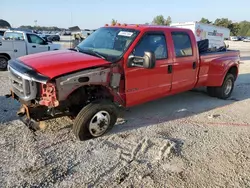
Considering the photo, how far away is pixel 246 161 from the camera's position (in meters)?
3.68

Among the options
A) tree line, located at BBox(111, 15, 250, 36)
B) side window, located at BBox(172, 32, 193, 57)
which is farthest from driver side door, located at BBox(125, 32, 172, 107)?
tree line, located at BBox(111, 15, 250, 36)

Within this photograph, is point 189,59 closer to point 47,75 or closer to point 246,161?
point 246,161

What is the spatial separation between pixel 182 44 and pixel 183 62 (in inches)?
15.9

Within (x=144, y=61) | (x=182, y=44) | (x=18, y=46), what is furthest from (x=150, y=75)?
(x=18, y=46)

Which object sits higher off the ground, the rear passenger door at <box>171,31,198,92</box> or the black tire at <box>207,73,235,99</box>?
the rear passenger door at <box>171,31,198,92</box>

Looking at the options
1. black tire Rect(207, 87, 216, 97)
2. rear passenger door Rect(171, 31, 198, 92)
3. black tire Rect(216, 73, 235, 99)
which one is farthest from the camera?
black tire Rect(207, 87, 216, 97)

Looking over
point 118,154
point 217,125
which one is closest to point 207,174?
point 118,154

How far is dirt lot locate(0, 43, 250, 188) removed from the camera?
314 centimetres

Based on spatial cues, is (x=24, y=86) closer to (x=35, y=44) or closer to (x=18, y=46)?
(x=18, y=46)

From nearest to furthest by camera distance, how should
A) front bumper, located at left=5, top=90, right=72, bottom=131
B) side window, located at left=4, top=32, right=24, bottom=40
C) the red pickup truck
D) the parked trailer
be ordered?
the red pickup truck
front bumper, located at left=5, top=90, right=72, bottom=131
side window, located at left=4, top=32, right=24, bottom=40
the parked trailer

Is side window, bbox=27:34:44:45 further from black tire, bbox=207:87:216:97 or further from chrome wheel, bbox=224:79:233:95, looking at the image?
chrome wheel, bbox=224:79:233:95

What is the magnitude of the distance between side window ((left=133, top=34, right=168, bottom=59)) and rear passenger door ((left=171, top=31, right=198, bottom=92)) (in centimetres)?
32

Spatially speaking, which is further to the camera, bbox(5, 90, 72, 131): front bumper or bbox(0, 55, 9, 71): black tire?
bbox(0, 55, 9, 71): black tire

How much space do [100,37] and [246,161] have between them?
3.38 meters
